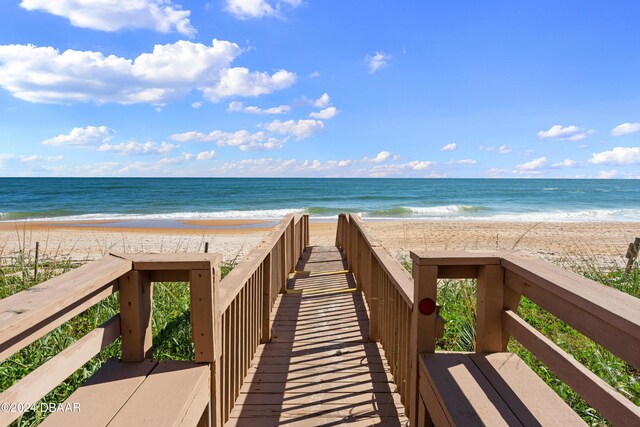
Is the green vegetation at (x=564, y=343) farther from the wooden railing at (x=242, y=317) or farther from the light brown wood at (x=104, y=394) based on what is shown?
the light brown wood at (x=104, y=394)

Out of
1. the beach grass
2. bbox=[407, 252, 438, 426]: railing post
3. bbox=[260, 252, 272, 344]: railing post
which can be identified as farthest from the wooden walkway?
the beach grass

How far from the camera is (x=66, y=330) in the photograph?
164 inches

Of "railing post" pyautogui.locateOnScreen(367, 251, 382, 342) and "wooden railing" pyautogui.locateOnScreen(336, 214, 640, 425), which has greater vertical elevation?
"wooden railing" pyautogui.locateOnScreen(336, 214, 640, 425)

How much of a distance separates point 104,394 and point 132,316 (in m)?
0.39

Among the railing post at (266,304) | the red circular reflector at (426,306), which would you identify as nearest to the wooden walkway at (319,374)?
the railing post at (266,304)

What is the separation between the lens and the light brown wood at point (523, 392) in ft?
5.65

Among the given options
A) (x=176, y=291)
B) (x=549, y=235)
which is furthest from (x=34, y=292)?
(x=549, y=235)

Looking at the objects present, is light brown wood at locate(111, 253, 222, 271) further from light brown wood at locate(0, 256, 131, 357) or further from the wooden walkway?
the wooden walkway

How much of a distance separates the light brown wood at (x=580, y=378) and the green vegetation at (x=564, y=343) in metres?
0.62

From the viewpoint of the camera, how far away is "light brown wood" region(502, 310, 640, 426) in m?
1.36

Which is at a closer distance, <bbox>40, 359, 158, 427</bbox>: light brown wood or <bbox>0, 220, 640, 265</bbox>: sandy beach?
<bbox>40, 359, 158, 427</bbox>: light brown wood

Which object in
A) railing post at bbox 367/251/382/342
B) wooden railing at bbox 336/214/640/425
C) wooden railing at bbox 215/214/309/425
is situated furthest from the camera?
railing post at bbox 367/251/382/342

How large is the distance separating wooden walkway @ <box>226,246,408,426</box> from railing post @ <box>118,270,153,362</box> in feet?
2.88

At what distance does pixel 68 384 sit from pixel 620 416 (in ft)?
11.7
